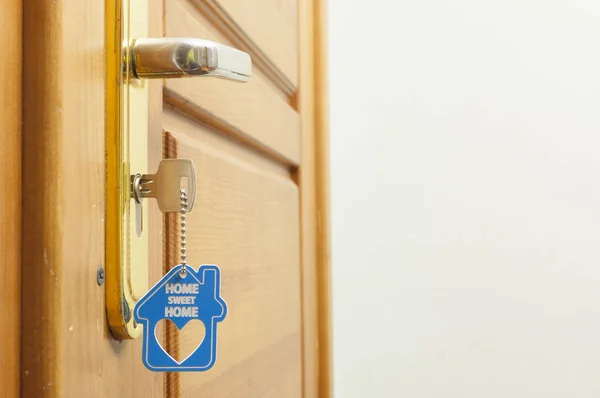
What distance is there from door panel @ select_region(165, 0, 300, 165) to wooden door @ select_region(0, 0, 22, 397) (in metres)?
0.22

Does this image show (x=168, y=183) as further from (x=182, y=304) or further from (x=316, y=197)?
(x=316, y=197)

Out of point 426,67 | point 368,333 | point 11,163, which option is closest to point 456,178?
point 426,67

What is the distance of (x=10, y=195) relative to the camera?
1.00 feet

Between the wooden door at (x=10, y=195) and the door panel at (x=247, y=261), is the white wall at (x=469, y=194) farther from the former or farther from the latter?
the wooden door at (x=10, y=195)

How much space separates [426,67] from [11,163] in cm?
129

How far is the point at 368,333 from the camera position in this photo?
1.46 metres

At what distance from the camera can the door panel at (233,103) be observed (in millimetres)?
560

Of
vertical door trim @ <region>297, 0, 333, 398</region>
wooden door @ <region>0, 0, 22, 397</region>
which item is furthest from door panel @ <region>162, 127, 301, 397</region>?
wooden door @ <region>0, 0, 22, 397</region>

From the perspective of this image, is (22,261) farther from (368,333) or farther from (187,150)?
(368,333)

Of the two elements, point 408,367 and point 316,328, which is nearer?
point 316,328

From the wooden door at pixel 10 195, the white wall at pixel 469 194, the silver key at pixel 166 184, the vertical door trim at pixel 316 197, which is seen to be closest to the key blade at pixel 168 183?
the silver key at pixel 166 184

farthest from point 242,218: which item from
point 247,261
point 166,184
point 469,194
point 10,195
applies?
point 469,194

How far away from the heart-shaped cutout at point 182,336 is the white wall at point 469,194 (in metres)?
0.86

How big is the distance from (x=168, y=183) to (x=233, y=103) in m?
0.29
